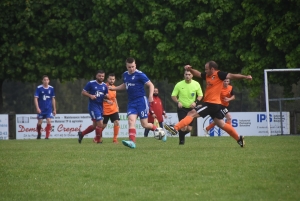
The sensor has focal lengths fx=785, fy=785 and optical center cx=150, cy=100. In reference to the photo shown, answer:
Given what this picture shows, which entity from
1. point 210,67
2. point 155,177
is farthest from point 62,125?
point 155,177

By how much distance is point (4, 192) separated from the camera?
9.68m

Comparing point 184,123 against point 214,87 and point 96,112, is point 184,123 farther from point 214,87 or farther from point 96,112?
point 96,112

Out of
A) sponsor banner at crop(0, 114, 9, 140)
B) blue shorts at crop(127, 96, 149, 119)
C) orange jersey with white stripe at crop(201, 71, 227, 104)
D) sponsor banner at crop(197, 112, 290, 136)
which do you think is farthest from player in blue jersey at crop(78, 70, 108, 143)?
sponsor banner at crop(0, 114, 9, 140)

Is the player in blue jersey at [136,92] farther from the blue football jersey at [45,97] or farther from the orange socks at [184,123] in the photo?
the blue football jersey at [45,97]

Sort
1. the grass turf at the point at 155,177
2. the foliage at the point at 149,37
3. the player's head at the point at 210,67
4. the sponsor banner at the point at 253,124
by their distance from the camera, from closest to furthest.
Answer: the grass turf at the point at 155,177
the player's head at the point at 210,67
the foliage at the point at 149,37
the sponsor banner at the point at 253,124

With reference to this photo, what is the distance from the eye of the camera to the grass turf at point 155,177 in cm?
912

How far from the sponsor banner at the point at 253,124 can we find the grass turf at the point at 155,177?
1904cm

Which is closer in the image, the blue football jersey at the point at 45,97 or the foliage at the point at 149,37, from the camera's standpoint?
the blue football jersey at the point at 45,97

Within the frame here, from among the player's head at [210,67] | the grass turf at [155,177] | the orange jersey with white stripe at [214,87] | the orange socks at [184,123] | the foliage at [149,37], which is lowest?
the grass turf at [155,177]

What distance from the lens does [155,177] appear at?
10797 mm

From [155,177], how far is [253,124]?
24.6 metres

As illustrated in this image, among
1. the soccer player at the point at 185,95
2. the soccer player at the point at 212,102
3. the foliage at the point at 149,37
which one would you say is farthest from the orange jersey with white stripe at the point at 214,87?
the foliage at the point at 149,37

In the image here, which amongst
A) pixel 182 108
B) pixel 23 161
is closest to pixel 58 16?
pixel 182 108

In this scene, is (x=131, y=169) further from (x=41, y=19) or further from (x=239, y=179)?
(x=41, y=19)
